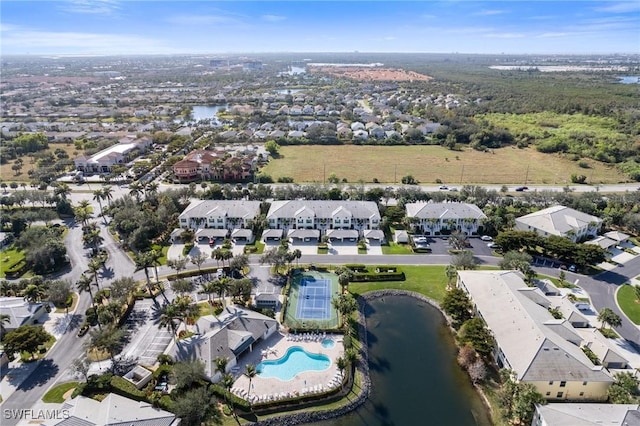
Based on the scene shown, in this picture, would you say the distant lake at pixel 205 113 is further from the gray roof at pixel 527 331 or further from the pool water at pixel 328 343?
the gray roof at pixel 527 331

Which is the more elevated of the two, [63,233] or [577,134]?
[577,134]

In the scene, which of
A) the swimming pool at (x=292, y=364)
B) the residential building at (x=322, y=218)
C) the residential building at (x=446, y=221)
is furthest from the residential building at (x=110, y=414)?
the residential building at (x=446, y=221)

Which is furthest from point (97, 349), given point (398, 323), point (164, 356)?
point (398, 323)

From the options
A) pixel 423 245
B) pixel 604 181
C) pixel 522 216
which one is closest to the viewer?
pixel 423 245

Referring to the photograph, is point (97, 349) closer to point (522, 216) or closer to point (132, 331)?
point (132, 331)

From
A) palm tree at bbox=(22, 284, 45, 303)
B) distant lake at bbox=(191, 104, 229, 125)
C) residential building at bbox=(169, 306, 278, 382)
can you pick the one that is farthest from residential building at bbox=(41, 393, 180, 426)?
distant lake at bbox=(191, 104, 229, 125)
